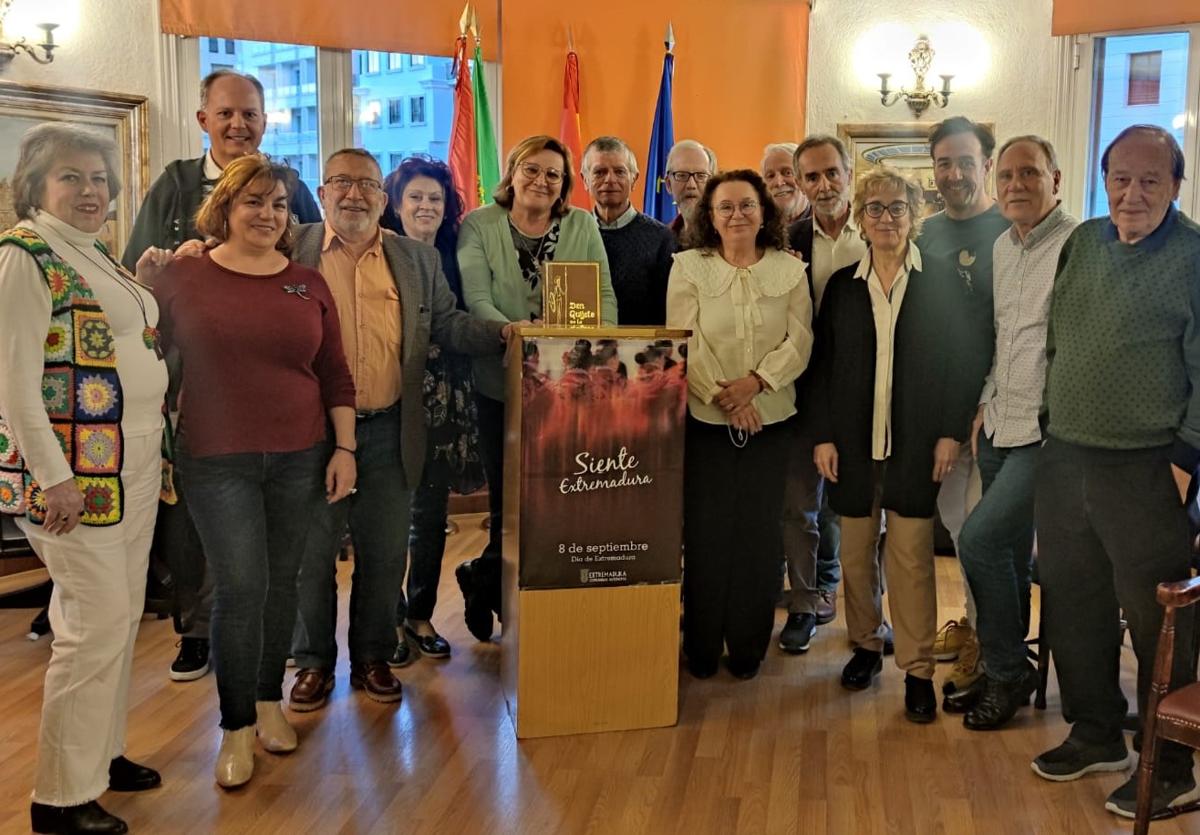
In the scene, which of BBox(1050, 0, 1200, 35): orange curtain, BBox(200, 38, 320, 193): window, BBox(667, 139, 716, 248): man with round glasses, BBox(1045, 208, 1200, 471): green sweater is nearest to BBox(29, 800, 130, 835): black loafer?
BBox(1045, 208, 1200, 471): green sweater

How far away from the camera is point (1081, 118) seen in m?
5.51

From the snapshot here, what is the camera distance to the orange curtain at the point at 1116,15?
204 inches

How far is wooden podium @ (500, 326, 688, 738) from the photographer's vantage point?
268 cm

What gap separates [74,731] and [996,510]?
2.24 meters

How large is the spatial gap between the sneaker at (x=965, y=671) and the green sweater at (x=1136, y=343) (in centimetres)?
94

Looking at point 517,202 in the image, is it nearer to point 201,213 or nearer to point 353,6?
point 201,213

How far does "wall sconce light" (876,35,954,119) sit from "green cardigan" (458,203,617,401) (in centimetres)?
319

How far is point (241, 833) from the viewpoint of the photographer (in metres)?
2.29

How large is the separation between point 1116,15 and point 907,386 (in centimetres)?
351

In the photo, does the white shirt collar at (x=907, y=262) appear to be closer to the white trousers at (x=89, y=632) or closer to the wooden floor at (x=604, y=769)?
the wooden floor at (x=604, y=769)

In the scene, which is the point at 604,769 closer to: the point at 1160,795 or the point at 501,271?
the point at 1160,795

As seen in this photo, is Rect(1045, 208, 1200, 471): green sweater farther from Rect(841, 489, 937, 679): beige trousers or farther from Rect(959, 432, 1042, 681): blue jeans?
Rect(841, 489, 937, 679): beige trousers

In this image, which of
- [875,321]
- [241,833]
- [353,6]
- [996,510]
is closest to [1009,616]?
[996,510]

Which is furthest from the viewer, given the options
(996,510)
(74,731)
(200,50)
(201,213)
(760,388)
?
(200,50)
